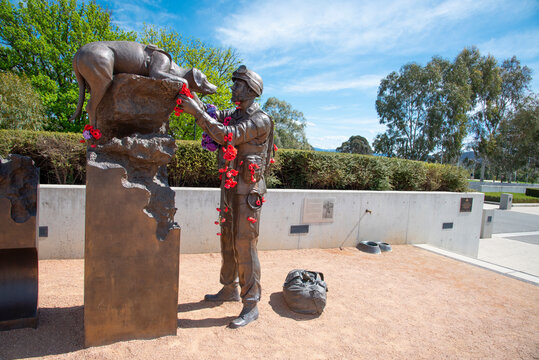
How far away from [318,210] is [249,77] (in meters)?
3.99

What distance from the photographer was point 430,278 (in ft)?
17.4

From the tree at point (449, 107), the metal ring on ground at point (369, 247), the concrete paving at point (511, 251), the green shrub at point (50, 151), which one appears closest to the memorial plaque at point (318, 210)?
the metal ring on ground at point (369, 247)

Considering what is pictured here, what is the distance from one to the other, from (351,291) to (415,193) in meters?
4.27

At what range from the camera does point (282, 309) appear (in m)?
3.68

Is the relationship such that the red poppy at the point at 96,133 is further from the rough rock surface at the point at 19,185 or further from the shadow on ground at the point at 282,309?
the shadow on ground at the point at 282,309

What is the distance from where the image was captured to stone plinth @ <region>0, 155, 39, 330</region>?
2.73 metres

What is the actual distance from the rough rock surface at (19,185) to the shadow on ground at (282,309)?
2.60 m

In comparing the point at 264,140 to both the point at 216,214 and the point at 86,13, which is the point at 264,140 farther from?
the point at 86,13

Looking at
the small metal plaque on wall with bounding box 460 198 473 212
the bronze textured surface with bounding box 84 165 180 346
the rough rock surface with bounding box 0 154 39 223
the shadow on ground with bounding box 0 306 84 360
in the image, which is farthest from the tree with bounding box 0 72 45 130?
the small metal plaque on wall with bounding box 460 198 473 212

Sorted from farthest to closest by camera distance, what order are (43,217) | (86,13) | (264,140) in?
(86,13), (43,217), (264,140)

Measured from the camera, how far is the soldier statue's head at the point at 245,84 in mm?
3164

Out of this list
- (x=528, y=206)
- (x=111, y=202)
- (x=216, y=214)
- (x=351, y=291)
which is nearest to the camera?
(x=111, y=202)

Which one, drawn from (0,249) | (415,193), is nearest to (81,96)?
(0,249)

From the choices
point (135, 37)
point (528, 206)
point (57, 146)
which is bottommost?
point (528, 206)
